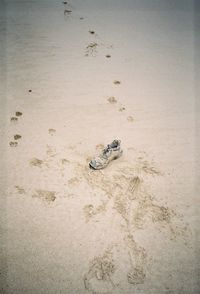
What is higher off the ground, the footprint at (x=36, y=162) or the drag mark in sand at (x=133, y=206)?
the footprint at (x=36, y=162)

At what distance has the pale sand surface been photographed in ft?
6.61

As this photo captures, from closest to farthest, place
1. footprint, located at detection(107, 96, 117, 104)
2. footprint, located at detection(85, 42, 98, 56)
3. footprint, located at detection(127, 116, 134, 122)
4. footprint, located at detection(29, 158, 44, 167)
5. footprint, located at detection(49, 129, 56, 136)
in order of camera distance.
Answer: footprint, located at detection(29, 158, 44, 167) → footprint, located at detection(49, 129, 56, 136) → footprint, located at detection(127, 116, 134, 122) → footprint, located at detection(107, 96, 117, 104) → footprint, located at detection(85, 42, 98, 56)

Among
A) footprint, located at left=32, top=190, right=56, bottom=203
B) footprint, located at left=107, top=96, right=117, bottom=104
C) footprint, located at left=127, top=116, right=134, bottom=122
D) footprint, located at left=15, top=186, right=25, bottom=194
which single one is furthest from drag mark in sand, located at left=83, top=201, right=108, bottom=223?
footprint, located at left=107, top=96, right=117, bottom=104

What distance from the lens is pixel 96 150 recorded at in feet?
8.99

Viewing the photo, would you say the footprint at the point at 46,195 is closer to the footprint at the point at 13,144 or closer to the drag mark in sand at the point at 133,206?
the drag mark in sand at the point at 133,206

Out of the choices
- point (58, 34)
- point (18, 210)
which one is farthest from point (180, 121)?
point (58, 34)

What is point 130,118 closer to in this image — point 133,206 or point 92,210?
point 133,206

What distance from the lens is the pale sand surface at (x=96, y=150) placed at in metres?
2.01

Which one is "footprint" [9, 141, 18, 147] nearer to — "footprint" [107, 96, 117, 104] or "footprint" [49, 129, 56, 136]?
"footprint" [49, 129, 56, 136]

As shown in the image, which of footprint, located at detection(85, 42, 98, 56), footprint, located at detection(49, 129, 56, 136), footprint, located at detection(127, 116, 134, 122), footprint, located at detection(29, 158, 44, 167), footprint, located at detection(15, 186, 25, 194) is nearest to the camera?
footprint, located at detection(15, 186, 25, 194)

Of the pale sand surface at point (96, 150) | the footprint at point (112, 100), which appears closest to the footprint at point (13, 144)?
the pale sand surface at point (96, 150)

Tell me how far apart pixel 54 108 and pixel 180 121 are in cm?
150

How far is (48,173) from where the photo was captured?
2525 millimetres

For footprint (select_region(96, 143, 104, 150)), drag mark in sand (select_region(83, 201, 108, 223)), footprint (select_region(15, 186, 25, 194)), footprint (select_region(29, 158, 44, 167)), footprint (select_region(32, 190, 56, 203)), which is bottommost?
drag mark in sand (select_region(83, 201, 108, 223))
